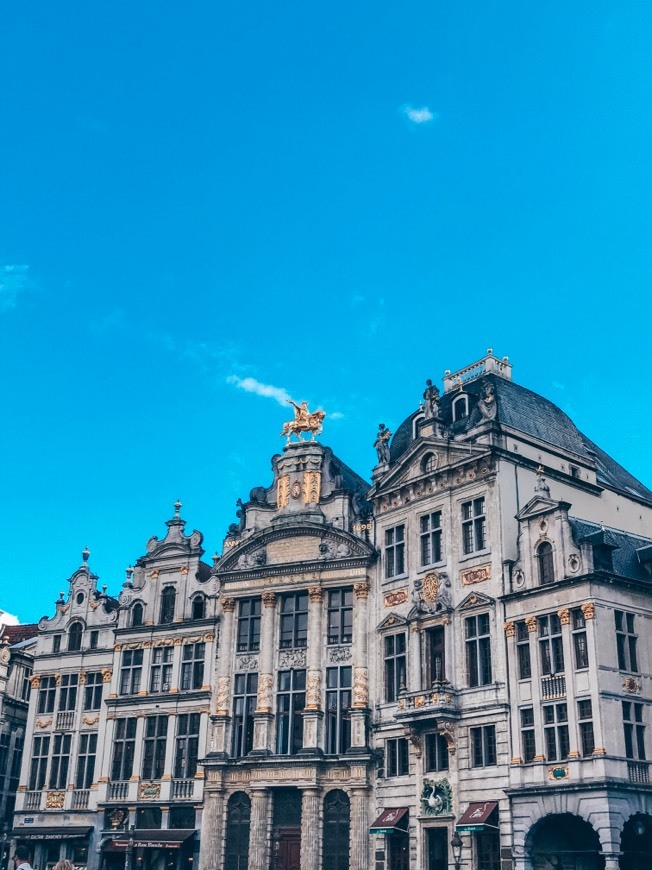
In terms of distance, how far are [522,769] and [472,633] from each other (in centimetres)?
672

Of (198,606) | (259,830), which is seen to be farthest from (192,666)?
(259,830)

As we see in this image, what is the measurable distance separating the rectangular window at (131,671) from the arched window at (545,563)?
82.4 ft

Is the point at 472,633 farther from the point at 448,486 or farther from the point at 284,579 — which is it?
the point at 284,579

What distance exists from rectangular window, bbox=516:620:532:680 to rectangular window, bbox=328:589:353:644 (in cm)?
1075

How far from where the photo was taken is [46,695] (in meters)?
62.9

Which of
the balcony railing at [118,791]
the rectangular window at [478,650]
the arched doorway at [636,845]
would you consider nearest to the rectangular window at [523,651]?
the rectangular window at [478,650]

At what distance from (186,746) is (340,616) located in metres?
11.2

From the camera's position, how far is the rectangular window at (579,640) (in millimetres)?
43500

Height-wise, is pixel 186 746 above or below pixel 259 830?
above

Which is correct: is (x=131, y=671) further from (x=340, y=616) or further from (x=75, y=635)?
(x=340, y=616)

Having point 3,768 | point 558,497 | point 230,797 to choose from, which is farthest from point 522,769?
point 3,768

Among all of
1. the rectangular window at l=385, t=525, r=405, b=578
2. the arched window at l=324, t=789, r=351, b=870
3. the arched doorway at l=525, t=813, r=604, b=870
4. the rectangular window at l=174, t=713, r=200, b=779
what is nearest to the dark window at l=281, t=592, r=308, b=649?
the rectangular window at l=385, t=525, r=405, b=578

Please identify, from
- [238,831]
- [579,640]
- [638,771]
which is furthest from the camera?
[238,831]

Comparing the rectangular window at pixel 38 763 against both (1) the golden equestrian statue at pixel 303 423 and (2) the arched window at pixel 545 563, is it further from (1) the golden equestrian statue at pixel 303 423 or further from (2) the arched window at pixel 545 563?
(2) the arched window at pixel 545 563
